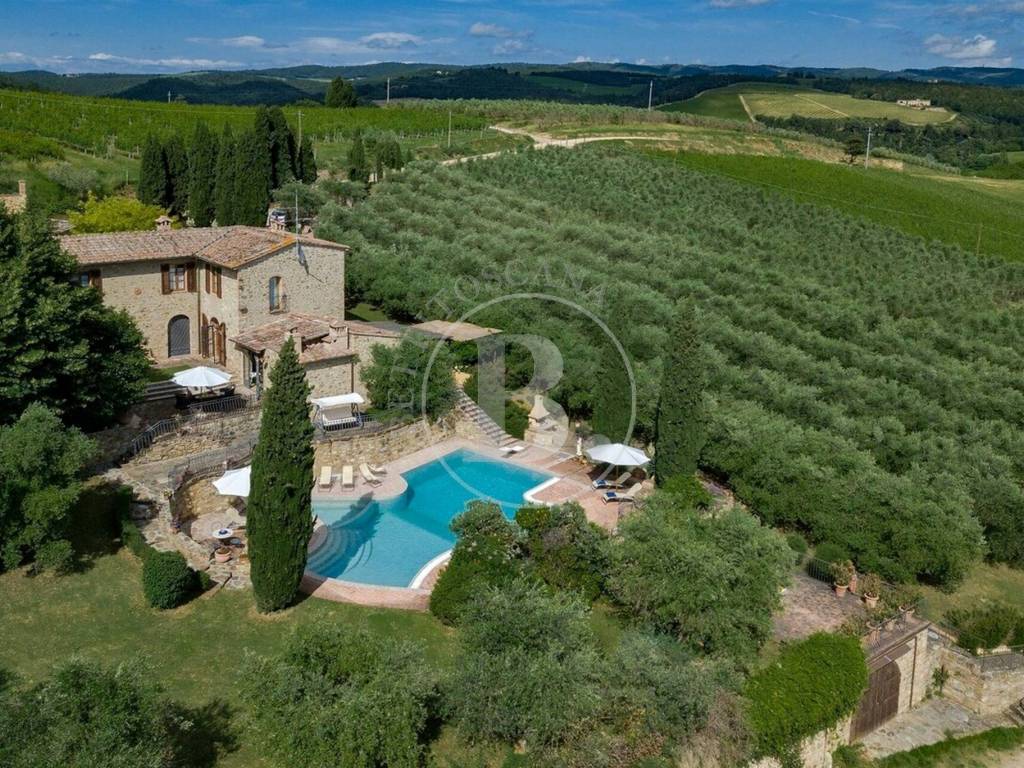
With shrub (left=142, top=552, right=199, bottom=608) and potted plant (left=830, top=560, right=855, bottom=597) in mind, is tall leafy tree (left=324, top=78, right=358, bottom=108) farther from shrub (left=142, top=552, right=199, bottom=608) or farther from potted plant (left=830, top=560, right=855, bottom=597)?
potted plant (left=830, top=560, right=855, bottom=597)

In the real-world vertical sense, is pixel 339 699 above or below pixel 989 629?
above

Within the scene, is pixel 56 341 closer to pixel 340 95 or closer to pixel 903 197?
pixel 903 197

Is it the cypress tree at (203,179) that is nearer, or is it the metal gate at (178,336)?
the metal gate at (178,336)

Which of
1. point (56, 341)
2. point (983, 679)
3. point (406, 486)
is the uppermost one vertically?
point (56, 341)

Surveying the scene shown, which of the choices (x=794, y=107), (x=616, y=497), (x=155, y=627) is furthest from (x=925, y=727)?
(x=794, y=107)

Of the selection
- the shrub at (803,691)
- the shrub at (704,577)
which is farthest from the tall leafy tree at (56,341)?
the shrub at (803,691)

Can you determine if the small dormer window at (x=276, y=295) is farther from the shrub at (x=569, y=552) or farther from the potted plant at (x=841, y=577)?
the potted plant at (x=841, y=577)
